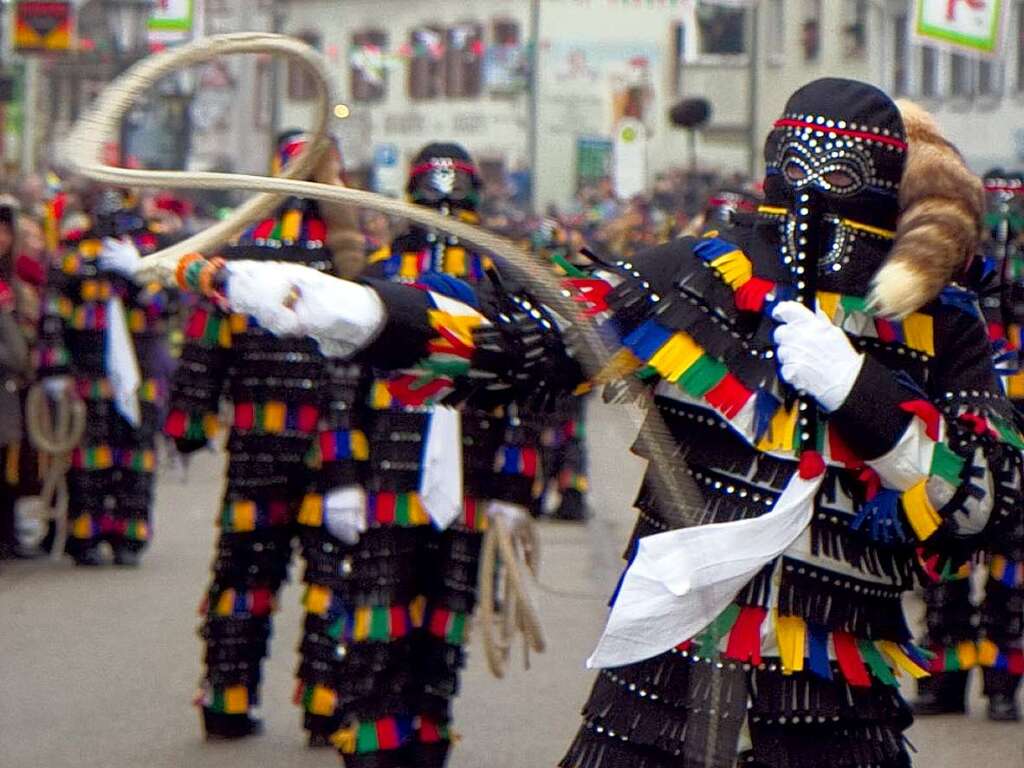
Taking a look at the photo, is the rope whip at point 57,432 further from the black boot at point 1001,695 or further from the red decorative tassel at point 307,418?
the black boot at point 1001,695

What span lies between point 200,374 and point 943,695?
114 inches

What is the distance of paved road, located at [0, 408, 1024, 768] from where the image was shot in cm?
689

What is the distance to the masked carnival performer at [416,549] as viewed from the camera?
6.02 metres

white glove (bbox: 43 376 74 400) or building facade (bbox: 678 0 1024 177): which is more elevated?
building facade (bbox: 678 0 1024 177)

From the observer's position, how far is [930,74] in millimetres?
34875

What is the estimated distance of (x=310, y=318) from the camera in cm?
360

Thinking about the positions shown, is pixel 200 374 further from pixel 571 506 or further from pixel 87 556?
pixel 571 506

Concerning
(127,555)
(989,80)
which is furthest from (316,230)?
(989,80)

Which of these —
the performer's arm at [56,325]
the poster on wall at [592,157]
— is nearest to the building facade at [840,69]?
the poster on wall at [592,157]

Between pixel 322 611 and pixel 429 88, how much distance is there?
4600cm

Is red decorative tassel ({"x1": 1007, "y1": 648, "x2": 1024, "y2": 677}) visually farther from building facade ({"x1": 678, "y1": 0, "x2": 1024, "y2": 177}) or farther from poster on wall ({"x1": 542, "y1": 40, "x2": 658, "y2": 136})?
poster on wall ({"x1": 542, "y1": 40, "x2": 658, "y2": 136})

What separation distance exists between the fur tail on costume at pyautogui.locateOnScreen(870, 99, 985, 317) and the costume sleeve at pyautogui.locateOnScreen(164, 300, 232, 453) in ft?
10.5

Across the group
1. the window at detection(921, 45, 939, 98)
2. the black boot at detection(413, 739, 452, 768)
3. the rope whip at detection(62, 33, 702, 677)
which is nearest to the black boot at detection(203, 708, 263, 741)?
the black boot at detection(413, 739, 452, 768)

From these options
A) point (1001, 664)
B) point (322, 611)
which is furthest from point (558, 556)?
point (322, 611)
